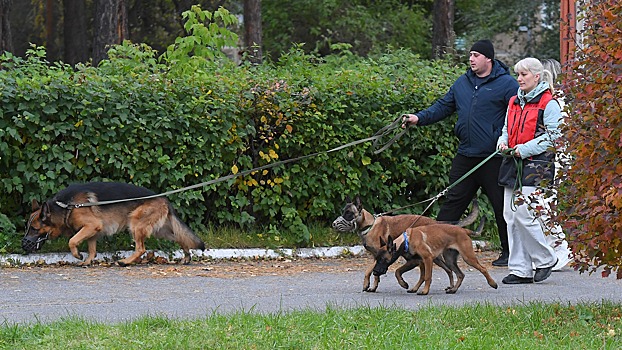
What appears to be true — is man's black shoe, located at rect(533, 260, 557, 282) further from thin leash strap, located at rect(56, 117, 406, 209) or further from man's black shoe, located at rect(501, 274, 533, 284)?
thin leash strap, located at rect(56, 117, 406, 209)

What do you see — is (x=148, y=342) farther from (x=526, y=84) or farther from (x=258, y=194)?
(x=258, y=194)

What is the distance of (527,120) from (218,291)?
3301 millimetres

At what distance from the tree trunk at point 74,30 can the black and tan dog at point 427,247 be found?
21364 millimetres

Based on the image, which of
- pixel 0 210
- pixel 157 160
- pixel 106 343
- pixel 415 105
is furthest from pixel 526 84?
pixel 0 210

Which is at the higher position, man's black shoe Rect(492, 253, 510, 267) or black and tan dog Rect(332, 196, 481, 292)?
black and tan dog Rect(332, 196, 481, 292)

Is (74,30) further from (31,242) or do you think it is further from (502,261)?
(502,261)

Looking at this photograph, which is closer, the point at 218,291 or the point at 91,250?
the point at 218,291

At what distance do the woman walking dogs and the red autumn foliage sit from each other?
2.10m

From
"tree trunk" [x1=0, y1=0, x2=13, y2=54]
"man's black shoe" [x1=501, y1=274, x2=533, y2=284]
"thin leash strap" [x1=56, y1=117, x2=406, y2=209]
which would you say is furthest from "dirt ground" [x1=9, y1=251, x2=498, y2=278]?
"tree trunk" [x1=0, y1=0, x2=13, y2=54]

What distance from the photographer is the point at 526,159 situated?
9453 millimetres

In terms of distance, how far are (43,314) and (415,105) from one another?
608 cm

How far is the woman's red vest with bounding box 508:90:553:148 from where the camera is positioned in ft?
30.9

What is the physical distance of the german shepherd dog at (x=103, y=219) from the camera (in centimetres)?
1062

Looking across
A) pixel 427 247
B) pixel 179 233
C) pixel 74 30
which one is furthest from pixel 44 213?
pixel 74 30
